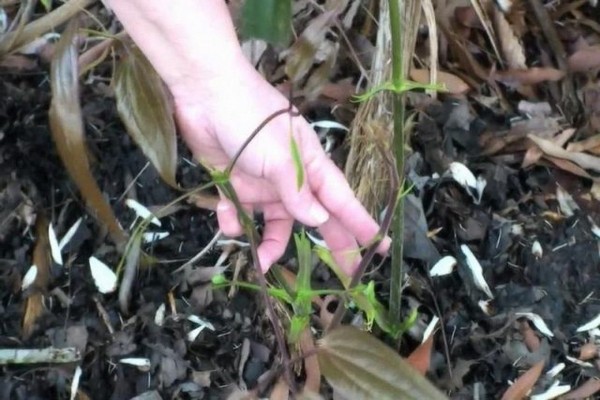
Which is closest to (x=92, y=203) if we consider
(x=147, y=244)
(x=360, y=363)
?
(x=147, y=244)

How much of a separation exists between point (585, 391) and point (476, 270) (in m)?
Result: 0.16

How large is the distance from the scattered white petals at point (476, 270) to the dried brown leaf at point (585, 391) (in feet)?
0.40

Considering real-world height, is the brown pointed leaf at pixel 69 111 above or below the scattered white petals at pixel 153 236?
above

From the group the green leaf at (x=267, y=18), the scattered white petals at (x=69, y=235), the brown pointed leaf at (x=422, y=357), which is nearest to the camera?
the green leaf at (x=267, y=18)

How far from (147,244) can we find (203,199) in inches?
3.1

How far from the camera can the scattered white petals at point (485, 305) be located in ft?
2.87

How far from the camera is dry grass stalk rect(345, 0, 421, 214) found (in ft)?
2.74

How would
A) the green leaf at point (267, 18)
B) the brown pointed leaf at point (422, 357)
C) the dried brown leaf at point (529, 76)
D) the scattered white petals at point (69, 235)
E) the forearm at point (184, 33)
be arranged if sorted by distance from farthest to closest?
1. the dried brown leaf at point (529, 76)
2. the scattered white petals at point (69, 235)
3. the brown pointed leaf at point (422, 357)
4. the forearm at point (184, 33)
5. the green leaf at point (267, 18)

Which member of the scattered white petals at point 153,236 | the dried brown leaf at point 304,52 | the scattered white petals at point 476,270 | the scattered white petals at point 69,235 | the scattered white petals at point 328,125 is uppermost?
the dried brown leaf at point 304,52

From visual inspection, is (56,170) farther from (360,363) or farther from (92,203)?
(360,363)

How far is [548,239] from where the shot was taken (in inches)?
36.6

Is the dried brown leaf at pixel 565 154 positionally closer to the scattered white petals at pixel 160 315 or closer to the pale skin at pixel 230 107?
the pale skin at pixel 230 107

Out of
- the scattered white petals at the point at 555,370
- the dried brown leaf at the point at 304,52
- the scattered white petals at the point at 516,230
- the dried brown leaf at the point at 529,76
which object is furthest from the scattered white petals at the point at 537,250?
the dried brown leaf at the point at 304,52

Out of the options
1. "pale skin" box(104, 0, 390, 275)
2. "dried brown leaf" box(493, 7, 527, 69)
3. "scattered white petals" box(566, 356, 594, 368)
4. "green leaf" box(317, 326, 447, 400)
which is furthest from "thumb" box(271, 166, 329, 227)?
"dried brown leaf" box(493, 7, 527, 69)
